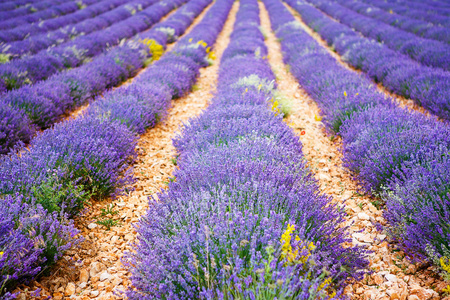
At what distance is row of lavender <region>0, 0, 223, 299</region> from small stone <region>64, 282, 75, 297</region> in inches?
7.6

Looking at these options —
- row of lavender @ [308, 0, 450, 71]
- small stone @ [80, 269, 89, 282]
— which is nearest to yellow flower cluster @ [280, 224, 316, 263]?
small stone @ [80, 269, 89, 282]

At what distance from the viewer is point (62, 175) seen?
225 centimetres

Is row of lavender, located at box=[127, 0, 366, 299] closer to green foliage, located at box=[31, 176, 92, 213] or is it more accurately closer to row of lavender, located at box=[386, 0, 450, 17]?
green foliage, located at box=[31, 176, 92, 213]

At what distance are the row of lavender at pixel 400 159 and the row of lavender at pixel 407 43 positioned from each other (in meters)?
2.07

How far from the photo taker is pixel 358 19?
34.0 feet

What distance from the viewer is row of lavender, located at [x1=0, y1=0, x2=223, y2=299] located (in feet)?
5.62

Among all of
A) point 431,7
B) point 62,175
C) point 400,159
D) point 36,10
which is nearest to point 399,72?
point 400,159

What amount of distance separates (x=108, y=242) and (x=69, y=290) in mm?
461

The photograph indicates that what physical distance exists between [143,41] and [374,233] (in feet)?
23.9

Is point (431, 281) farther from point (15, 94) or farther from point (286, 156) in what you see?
point (15, 94)

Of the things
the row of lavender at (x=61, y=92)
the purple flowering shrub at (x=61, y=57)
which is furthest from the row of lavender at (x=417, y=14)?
the purple flowering shrub at (x=61, y=57)

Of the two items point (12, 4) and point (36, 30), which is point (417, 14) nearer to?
point (36, 30)

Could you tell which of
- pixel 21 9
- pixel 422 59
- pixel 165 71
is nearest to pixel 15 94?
pixel 165 71

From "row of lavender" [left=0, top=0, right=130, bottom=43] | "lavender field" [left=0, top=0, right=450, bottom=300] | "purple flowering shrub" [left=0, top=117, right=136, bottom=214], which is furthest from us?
"row of lavender" [left=0, top=0, right=130, bottom=43]
